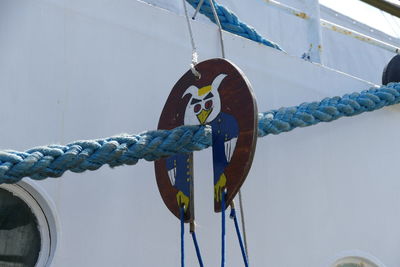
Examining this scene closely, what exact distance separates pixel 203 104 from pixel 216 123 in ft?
0.26

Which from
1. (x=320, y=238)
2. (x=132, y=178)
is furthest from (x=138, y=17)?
(x=320, y=238)

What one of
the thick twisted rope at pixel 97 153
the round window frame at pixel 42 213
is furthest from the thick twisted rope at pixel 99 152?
the round window frame at pixel 42 213

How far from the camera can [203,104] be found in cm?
195

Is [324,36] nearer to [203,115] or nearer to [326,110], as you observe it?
[326,110]

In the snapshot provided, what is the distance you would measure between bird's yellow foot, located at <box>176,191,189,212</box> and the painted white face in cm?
19

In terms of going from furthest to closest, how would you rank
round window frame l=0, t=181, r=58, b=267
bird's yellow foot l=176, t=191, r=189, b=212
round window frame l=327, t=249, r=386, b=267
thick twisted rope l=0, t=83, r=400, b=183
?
round window frame l=327, t=249, r=386, b=267 → round window frame l=0, t=181, r=58, b=267 → bird's yellow foot l=176, t=191, r=189, b=212 → thick twisted rope l=0, t=83, r=400, b=183

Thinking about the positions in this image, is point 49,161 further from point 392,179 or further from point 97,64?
point 392,179

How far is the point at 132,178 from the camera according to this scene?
7.93ft

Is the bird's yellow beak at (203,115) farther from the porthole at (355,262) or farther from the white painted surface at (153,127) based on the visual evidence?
the porthole at (355,262)

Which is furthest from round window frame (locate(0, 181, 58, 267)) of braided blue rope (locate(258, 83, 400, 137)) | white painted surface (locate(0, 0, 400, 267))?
braided blue rope (locate(258, 83, 400, 137))

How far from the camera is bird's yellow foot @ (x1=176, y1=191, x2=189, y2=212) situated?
1904 millimetres

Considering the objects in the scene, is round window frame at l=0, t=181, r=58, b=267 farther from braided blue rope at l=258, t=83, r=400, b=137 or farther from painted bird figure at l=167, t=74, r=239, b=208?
braided blue rope at l=258, t=83, r=400, b=137

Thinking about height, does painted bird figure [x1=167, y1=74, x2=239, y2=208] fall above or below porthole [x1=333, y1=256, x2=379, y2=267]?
above

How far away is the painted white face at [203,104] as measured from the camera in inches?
75.0
